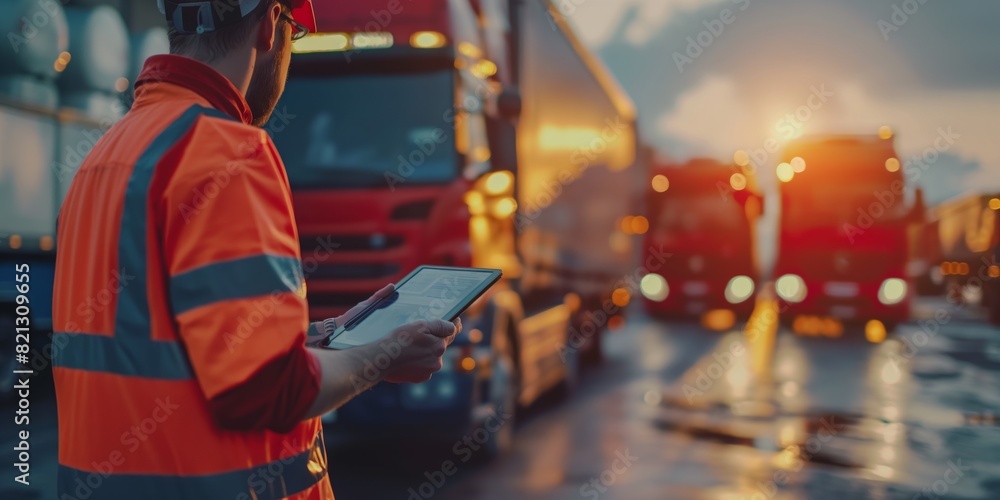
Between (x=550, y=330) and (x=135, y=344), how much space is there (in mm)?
8375

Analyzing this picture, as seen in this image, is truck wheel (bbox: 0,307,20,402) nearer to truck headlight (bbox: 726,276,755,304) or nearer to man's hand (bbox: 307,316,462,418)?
man's hand (bbox: 307,316,462,418)

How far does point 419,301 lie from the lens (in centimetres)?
207

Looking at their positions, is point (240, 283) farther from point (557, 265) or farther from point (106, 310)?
point (557, 265)

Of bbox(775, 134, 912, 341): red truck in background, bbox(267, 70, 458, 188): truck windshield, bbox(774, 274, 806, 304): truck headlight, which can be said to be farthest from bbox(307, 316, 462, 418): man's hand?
bbox(774, 274, 806, 304): truck headlight

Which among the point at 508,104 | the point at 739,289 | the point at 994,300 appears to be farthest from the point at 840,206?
the point at 508,104

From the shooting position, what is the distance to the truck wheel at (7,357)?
9.12 metres

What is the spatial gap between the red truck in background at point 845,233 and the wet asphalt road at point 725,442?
451 centimetres

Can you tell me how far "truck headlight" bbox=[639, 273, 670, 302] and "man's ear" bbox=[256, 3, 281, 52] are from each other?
20.6 meters

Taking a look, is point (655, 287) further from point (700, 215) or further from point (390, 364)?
point (390, 364)

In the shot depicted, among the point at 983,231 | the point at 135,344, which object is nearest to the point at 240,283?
the point at 135,344

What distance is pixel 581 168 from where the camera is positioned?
12422mm

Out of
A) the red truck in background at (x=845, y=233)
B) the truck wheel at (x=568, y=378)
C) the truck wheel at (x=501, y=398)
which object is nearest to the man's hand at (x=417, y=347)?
the truck wheel at (x=501, y=398)

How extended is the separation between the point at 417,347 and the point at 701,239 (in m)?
20.6

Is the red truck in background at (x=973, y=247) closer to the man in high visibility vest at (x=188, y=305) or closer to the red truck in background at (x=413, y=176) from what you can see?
the red truck in background at (x=413, y=176)
